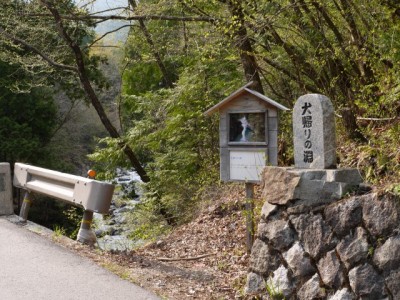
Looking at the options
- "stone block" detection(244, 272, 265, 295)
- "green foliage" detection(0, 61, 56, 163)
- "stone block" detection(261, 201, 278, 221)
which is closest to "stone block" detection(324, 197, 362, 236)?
"stone block" detection(261, 201, 278, 221)

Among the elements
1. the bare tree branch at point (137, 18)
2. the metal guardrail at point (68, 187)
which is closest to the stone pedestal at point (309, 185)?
the metal guardrail at point (68, 187)

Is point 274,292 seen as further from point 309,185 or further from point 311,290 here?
point 309,185

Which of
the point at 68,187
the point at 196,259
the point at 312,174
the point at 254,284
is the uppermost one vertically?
the point at 312,174

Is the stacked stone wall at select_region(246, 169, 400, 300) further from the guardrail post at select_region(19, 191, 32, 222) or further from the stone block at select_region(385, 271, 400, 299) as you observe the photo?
the guardrail post at select_region(19, 191, 32, 222)

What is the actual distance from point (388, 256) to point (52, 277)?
3.62 metres

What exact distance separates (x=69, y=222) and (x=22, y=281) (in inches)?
836

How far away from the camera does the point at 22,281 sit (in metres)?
6.94

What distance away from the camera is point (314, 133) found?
21.2ft

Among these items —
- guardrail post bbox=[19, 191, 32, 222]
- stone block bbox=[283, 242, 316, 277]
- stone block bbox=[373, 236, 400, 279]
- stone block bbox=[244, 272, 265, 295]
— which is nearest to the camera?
stone block bbox=[373, 236, 400, 279]

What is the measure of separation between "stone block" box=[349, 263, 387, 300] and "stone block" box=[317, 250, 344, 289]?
0.15 metres

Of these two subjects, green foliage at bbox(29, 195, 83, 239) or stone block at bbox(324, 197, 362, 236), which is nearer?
stone block at bbox(324, 197, 362, 236)

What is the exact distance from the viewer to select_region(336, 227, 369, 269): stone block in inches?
222

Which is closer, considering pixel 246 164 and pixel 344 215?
pixel 344 215

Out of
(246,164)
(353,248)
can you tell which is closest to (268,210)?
(353,248)
